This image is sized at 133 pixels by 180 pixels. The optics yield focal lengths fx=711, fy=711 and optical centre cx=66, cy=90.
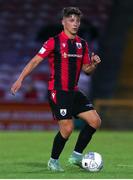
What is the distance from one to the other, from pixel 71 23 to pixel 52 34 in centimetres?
1825

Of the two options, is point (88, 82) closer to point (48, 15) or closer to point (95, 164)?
point (48, 15)

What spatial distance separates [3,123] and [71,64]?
498 inches

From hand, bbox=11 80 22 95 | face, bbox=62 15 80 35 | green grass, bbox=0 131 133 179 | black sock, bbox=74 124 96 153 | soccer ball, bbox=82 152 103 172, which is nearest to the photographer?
green grass, bbox=0 131 133 179

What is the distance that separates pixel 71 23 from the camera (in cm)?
959

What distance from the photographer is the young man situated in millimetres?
9609

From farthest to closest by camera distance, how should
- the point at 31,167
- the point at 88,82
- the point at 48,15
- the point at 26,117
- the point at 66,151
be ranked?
the point at 48,15, the point at 88,82, the point at 26,117, the point at 66,151, the point at 31,167

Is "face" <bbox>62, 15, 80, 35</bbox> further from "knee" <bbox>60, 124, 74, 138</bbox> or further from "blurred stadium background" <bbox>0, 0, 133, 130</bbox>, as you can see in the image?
"blurred stadium background" <bbox>0, 0, 133, 130</bbox>

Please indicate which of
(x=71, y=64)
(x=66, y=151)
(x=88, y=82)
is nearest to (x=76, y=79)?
(x=71, y=64)

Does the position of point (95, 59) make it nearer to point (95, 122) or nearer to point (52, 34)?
point (95, 122)

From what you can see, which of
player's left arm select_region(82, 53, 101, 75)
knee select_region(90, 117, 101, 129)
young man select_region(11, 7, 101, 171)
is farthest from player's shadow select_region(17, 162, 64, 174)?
player's left arm select_region(82, 53, 101, 75)

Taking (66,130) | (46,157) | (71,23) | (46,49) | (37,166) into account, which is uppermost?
(71,23)

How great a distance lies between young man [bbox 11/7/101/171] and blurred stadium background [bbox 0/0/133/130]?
12407mm

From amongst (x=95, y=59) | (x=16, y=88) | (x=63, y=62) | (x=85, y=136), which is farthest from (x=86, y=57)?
(x=16, y=88)

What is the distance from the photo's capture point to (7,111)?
72.7 ft
